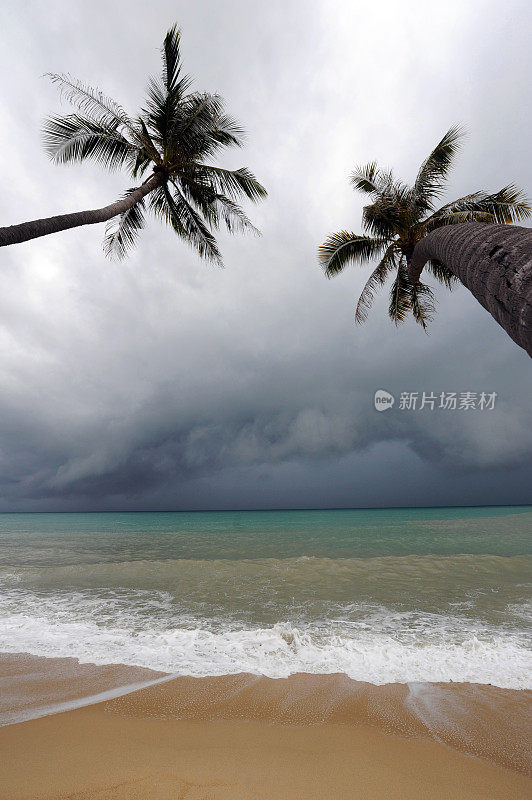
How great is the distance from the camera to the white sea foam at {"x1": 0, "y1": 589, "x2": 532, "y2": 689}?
174 inches

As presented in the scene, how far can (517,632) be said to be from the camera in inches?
222

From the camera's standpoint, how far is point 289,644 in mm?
5203

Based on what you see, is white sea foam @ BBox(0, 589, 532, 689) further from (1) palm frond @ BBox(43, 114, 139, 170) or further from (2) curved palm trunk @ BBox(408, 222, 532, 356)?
(1) palm frond @ BBox(43, 114, 139, 170)

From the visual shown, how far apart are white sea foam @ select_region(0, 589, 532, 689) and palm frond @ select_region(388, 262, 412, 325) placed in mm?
11120

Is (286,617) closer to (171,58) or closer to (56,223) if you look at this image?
(56,223)

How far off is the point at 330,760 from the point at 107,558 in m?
15.3

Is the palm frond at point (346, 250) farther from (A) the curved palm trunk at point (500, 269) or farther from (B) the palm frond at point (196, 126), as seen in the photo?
(A) the curved palm trunk at point (500, 269)

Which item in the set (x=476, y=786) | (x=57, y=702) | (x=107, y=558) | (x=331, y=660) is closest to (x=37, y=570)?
(x=107, y=558)

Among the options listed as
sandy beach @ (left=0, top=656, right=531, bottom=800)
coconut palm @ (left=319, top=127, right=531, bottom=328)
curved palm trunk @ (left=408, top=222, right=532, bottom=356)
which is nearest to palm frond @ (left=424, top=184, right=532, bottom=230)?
coconut palm @ (left=319, top=127, right=531, bottom=328)

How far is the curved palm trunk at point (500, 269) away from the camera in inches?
109

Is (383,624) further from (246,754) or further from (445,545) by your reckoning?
(445,545)

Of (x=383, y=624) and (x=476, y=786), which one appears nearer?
(x=476, y=786)

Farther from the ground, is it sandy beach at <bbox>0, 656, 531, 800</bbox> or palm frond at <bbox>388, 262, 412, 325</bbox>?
palm frond at <bbox>388, 262, 412, 325</bbox>

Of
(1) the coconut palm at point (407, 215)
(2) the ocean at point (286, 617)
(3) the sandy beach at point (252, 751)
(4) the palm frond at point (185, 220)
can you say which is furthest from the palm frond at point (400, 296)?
(3) the sandy beach at point (252, 751)
